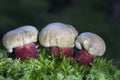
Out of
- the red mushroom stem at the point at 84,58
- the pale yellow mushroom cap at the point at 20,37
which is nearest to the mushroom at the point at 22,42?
the pale yellow mushroom cap at the point at 20,37

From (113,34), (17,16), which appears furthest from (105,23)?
(17,16)

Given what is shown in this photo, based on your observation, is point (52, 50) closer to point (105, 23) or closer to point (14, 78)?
point (14, 78)

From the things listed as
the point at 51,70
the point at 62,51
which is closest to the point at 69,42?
the point at 62,51

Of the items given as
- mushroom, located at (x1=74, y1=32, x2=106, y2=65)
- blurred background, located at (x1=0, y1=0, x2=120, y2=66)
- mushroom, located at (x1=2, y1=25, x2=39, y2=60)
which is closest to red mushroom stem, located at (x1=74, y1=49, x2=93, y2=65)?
mushroom, located at (x1=74, y1=32, x2=106, y2=65)

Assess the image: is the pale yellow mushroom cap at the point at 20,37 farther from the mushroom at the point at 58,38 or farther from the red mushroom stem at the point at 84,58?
the red mushroom stem at the point at 84,58

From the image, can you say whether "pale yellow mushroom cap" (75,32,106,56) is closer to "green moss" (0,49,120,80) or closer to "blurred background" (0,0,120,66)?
"green moss" (0,49,120,80)
